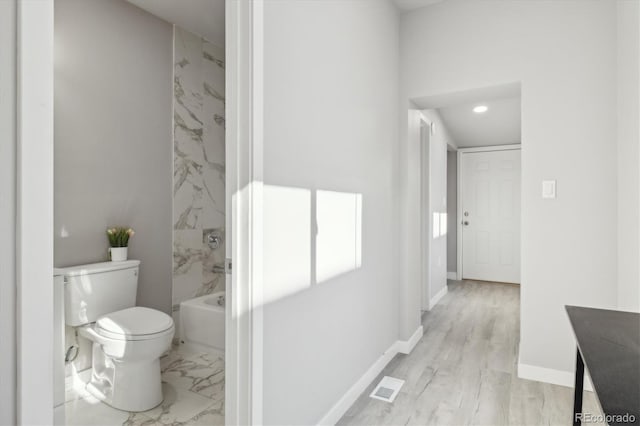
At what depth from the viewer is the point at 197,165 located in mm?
3273

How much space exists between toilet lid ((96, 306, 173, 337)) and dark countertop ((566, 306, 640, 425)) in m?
2.01

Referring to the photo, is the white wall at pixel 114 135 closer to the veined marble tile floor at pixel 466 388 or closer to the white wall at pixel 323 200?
the white wall at pixel 323 200

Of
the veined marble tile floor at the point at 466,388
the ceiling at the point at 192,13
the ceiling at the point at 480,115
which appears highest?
the ceiling at the point at 192,13

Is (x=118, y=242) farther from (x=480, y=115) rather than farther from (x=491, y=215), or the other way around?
(x=491, y=215)

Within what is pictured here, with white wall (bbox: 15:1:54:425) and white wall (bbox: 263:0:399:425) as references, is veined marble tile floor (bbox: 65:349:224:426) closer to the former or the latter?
white wall (bbox: 263:0:399:425)

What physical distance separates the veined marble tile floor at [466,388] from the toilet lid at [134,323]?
1.20 m

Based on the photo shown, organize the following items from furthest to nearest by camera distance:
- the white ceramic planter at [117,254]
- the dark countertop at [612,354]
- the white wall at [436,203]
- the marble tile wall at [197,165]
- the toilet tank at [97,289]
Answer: the white wall at [436,203] → the marble tile wall at [197,165] → the white ceramic planter at [117,254] → the toilet tank at [97,289] → the dark countertop at [612,354]

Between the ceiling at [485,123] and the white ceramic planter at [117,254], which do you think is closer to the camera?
the white ceramic planter at [117,254]

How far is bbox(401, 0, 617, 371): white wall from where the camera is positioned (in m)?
2.30

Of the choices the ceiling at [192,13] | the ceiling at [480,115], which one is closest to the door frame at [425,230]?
the ceiling at [480,115]

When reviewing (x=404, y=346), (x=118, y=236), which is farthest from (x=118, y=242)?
(x=404, y=346)

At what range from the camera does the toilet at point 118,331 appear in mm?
2043

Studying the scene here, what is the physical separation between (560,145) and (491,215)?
Result: 3695mm

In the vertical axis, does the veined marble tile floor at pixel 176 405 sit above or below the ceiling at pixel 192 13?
below
